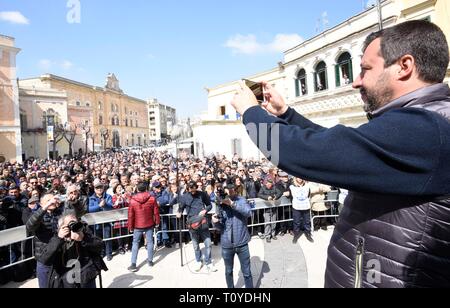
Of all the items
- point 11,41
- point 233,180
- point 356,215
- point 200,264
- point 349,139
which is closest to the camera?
point 349,139

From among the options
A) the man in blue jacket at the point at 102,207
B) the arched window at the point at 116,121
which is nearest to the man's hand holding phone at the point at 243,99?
the man in blue jacket at the point at 102,207

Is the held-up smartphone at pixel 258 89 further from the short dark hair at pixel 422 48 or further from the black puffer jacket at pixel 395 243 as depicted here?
the black puffer jacket at pixel 395 243

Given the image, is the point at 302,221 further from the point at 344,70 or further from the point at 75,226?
the point at 344,70

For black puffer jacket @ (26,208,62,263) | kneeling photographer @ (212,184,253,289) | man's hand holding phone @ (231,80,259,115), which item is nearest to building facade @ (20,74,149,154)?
black puffer jacket @ (26,208,62,263)

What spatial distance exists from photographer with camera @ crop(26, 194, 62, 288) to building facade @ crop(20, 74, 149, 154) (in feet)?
A: 137

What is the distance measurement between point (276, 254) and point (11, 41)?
43165 mm

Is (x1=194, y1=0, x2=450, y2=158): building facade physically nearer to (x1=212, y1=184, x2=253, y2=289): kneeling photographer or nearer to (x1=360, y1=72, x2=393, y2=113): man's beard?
(x1=212, y1=184, x2=253, y2=289): kneeling photographer

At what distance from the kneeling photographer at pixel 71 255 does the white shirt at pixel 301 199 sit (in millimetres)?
5572

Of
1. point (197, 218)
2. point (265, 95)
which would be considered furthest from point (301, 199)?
point (265, 95)

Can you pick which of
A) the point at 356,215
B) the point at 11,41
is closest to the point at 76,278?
the point at 356,215
